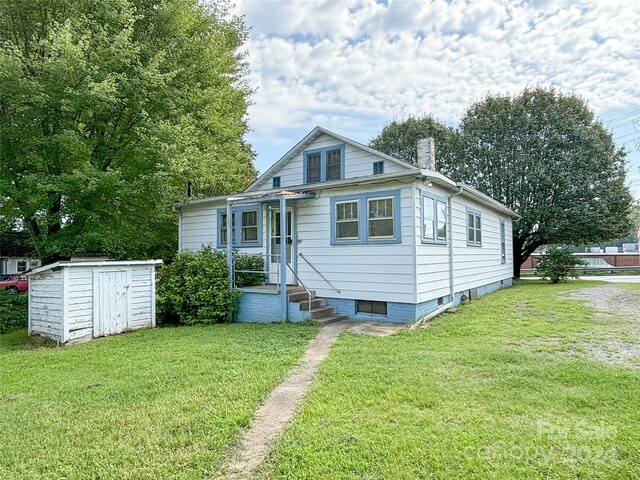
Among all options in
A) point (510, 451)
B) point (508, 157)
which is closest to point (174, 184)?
point (510, 451)

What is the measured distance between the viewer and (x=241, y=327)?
332 inches

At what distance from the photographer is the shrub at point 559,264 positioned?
1884 centimetres

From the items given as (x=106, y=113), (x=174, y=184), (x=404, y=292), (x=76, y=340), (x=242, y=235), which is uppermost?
(x=106, y=113)

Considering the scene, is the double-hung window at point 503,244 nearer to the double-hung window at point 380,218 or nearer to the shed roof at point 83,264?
the double-hung window at point 380,218

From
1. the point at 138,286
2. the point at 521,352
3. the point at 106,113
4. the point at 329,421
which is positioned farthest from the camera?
the point at 106,113

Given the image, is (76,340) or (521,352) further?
(76,340)

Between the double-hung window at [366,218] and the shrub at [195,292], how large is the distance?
286 cm

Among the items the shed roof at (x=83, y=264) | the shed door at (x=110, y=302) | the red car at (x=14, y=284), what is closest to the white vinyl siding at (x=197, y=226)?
the shed roof at (x=83, y=264)

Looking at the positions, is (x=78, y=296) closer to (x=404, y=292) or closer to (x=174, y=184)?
(x=174, y=184)

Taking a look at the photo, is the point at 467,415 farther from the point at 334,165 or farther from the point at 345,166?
the point at 334,165

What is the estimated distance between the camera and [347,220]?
9406 mm

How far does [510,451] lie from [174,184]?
457 inches

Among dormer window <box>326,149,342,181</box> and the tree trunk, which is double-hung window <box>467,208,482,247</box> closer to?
dormer window <box>326,149,342,181</box>

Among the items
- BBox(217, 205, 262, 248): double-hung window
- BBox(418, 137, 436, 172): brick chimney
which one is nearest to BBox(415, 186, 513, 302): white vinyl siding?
BBox(418, 137, 436, 172): brick chimney
